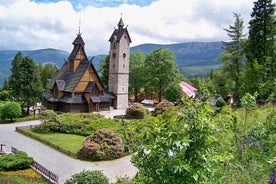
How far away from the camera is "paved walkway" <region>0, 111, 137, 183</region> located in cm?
1643

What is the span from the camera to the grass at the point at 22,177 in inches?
551

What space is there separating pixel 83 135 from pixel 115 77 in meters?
18.6

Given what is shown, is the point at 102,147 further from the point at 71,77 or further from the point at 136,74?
the point at 136,74

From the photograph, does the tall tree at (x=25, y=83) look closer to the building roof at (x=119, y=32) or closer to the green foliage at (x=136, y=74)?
the building roof at (x=119, y=32)

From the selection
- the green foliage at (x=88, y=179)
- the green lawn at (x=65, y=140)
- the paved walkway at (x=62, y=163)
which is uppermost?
the green foliage at (x=88, y=179)

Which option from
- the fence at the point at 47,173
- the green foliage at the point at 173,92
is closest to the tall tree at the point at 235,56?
the green foliage at the point at 173,92

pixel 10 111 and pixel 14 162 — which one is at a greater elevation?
pixel 10 111

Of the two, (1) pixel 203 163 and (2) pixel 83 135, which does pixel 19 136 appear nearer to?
(2) pixel 83 135

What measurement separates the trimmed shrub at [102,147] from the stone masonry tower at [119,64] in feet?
74.5

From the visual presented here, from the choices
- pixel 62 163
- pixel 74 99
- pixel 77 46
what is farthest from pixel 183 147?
pixel 77 46

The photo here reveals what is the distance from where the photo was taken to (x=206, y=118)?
3.85m

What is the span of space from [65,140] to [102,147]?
5456 mm

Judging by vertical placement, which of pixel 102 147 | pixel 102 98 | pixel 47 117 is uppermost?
pixel 102 98

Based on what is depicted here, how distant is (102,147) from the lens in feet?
63.1
